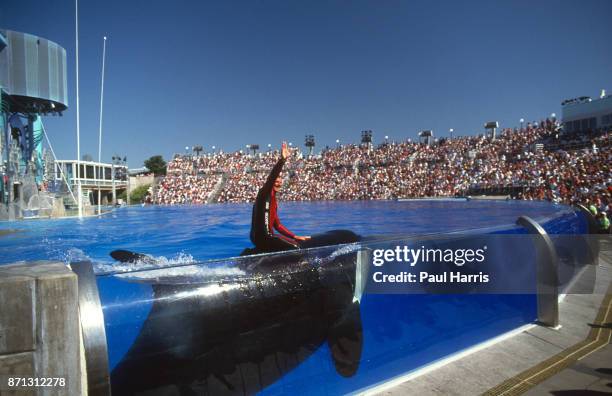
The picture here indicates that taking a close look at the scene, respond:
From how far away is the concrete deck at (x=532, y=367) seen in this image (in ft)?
8.67

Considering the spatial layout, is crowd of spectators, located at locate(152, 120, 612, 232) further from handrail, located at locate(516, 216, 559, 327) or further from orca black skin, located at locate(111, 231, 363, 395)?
orca black skin, located at locate(111, 231, 363, 395)

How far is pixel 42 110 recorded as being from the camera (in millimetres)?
35812

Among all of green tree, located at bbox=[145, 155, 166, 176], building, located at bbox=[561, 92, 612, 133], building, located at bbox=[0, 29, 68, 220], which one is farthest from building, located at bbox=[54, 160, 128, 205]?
building, located at bbox=[561, 92, 612, 133]

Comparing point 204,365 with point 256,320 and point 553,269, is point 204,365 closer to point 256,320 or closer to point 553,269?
point 256,320

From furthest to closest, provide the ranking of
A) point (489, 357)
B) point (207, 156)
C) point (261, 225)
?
point (207, 156), point (261, 225), point (489, 357)

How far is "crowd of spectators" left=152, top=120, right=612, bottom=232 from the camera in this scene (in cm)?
2012

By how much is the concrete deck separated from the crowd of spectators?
8.80 meters

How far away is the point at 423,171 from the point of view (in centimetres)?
3219

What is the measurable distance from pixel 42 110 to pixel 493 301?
4382 centimetres

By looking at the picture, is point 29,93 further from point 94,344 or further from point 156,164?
point 156,164

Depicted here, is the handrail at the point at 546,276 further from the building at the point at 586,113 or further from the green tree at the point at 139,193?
the green tree at the point at 139,193

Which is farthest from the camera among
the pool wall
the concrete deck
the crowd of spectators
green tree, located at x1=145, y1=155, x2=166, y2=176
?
green tree, located at x1=145, y1=155, x2=166, y2=176

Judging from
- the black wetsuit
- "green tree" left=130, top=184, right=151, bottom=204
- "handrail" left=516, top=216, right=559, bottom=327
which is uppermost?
"green tree" left=130, top=184, right=151, bottom=204

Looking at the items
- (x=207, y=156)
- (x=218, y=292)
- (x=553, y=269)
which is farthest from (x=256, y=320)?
(x=207, y=156)
